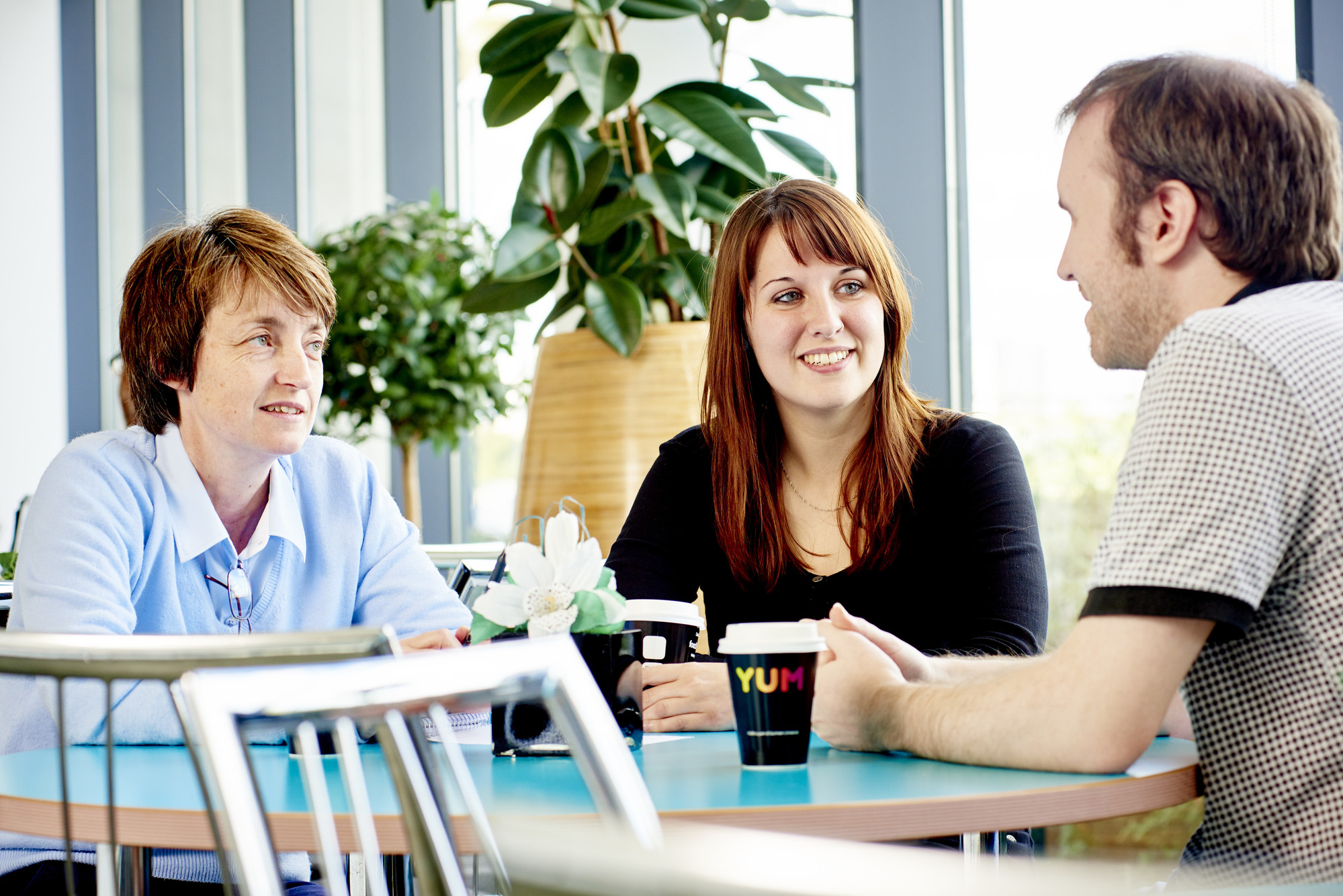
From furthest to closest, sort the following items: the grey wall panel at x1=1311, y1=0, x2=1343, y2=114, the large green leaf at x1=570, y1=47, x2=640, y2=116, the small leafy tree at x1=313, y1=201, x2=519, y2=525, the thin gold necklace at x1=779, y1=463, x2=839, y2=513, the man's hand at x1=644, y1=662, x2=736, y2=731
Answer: the small leafy tree at x1=313, y1=201, x2=519, y2=525 < the large green leaf at x1=570, y1=47, x2=640, y2=116 < the grey wall panel at x1=1311, y1=0, x2=1343, y2=114 < the thin gold necklace at x1=779, y1=463, x2=839, y2=513 < the man's hand at x1=644, y1=662, x2=736, y2=731

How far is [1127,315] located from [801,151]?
1935 millimetres

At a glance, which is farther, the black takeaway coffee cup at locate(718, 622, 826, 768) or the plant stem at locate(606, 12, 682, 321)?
the plant stem at locate(606, 12, 682, 321)

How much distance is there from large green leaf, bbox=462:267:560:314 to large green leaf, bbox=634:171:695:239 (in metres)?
0.39

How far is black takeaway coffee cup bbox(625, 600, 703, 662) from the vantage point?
1.40 meters

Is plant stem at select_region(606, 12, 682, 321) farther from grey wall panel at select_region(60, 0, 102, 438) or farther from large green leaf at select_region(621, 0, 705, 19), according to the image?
grey wall panel at select_region(60, 0, 102, 438)

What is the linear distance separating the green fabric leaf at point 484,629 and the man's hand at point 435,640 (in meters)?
0.22

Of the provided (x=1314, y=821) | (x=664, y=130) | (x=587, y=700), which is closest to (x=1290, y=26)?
(x=664, y=130)

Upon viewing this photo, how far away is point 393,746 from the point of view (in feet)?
2.22

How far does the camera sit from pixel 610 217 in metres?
2.94

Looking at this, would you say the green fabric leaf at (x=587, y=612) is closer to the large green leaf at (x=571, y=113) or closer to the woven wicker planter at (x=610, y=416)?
the woven wicker planter at (x=610, y=416)

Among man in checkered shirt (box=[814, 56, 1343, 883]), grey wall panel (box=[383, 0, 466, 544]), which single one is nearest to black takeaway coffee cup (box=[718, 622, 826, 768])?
man in checkered shirt (box=[814, 56, 1343, 883])

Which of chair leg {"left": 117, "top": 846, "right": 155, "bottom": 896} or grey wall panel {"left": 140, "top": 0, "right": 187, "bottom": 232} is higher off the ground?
grey wall panel {"left": 140, "top": 0, "right": 187, "bottom": 232}

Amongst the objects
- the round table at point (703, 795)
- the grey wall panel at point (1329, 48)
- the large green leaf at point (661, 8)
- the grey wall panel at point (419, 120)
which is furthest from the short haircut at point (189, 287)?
the grey wall panel at point (419, 120)

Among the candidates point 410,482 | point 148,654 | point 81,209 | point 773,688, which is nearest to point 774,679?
point 773,688
